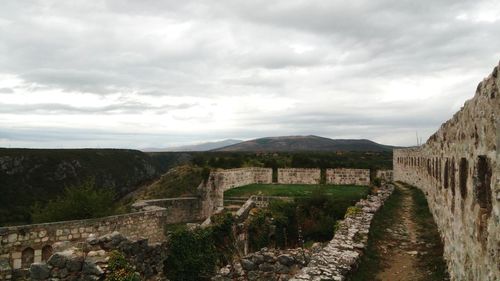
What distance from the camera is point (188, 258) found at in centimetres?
1004

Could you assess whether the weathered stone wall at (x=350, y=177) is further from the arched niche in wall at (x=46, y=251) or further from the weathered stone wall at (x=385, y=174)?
the arched niche in wall at (x=46, y=251)

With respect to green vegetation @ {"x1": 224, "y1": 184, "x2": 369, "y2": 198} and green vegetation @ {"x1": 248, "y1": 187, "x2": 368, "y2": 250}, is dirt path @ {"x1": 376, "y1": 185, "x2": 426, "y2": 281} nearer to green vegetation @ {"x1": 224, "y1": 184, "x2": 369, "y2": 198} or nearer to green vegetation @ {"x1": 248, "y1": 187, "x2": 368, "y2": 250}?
green vegetation @ {"x1": 248, "y1": 187, "x2": 368, "y2": 250}

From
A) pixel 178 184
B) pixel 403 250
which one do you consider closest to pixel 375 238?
pixel 403 250

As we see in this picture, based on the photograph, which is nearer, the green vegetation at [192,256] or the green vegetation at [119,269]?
the green vegetation at [119,269]

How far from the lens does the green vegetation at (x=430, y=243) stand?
24.2 feet

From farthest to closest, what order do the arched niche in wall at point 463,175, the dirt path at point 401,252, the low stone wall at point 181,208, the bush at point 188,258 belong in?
1. the low stone wall at point 181,208
2. the bush at point 188,258
3. the dirt path at point 401,252
4. the arched niche in wall at point 463,175

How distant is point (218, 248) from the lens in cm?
1225

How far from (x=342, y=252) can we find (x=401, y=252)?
2.00m

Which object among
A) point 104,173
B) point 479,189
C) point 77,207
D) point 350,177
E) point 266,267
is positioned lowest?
point 266,267

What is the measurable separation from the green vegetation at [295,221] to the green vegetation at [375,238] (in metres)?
1.79

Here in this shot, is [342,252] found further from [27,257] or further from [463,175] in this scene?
[27,257]

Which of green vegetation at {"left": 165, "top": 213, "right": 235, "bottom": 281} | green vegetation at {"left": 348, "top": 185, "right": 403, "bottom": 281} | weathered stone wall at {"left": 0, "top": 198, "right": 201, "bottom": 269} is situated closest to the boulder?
weathered stone wall at {"left": 0, "top": 198, "right": 201, "bottom": 269}

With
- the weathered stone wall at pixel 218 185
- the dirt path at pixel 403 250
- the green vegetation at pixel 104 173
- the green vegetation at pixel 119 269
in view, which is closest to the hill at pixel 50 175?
the green vegetation at pixel 104 173

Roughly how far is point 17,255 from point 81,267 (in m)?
3.83
